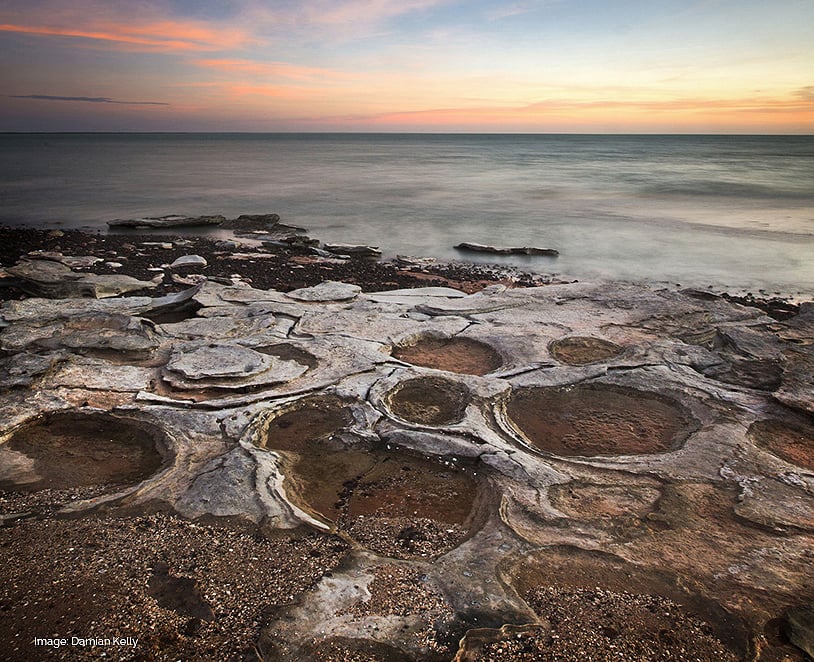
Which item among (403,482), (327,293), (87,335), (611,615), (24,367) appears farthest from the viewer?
(327,293)

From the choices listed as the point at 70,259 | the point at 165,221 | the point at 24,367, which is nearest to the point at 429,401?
the point at 24,367

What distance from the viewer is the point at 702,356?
7.73 m

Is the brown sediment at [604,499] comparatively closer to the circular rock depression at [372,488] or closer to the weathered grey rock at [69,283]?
the circular rock depression at [372,488]

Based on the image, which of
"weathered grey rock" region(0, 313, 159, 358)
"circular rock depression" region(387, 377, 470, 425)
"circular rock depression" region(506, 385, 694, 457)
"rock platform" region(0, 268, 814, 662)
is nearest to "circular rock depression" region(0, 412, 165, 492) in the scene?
"rock platform" region(0, 268, 814, 662)

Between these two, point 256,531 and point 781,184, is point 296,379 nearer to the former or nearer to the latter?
point 256,531

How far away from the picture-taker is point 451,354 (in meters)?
8.16

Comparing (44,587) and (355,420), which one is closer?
(44,587)

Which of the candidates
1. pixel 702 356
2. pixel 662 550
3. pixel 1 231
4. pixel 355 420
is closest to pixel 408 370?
pixel 355 420

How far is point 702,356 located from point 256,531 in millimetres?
6576

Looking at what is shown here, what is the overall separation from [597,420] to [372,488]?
9.68 feet

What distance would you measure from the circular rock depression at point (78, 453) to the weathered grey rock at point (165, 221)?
53.7 ft

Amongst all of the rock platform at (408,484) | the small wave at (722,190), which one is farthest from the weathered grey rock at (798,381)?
the small wave at (722,190)

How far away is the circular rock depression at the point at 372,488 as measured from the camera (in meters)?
4.44

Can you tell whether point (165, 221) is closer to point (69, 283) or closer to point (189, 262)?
point (189, 262)
